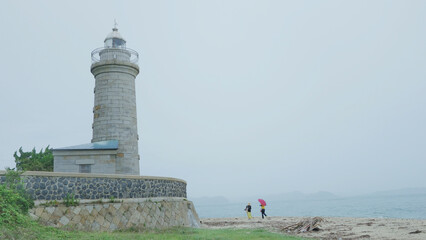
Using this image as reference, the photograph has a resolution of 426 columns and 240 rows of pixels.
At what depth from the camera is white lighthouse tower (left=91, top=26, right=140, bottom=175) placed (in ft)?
76.3

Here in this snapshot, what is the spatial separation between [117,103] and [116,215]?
9714 mm

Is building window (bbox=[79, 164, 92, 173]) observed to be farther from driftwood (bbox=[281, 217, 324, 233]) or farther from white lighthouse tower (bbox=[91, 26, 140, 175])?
driftwood (bbox=[281, 217, 324, 233])

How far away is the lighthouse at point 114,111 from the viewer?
22.2 metres

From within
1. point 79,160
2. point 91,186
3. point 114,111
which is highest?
point 114,111

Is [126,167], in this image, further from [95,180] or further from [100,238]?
[100,238]

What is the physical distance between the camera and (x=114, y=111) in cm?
2358

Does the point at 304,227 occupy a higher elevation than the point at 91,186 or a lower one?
lower

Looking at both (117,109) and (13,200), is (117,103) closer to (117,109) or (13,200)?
(117,109)

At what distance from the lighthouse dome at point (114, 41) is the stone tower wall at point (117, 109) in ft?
3.28

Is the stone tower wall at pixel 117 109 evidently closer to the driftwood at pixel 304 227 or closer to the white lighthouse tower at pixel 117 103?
the white lighthouse tower at pixel 117 103

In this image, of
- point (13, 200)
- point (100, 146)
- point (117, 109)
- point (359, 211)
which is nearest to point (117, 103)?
point (117, 109)

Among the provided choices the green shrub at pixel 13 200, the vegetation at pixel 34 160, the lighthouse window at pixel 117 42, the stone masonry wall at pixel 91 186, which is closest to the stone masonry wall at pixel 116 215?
the stone masonry wall at pixel 91 186

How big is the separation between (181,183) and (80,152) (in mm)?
6427

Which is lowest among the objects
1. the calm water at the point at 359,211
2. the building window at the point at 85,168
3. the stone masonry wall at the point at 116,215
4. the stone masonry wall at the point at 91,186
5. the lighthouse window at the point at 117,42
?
the calm water at the point at 359,211
